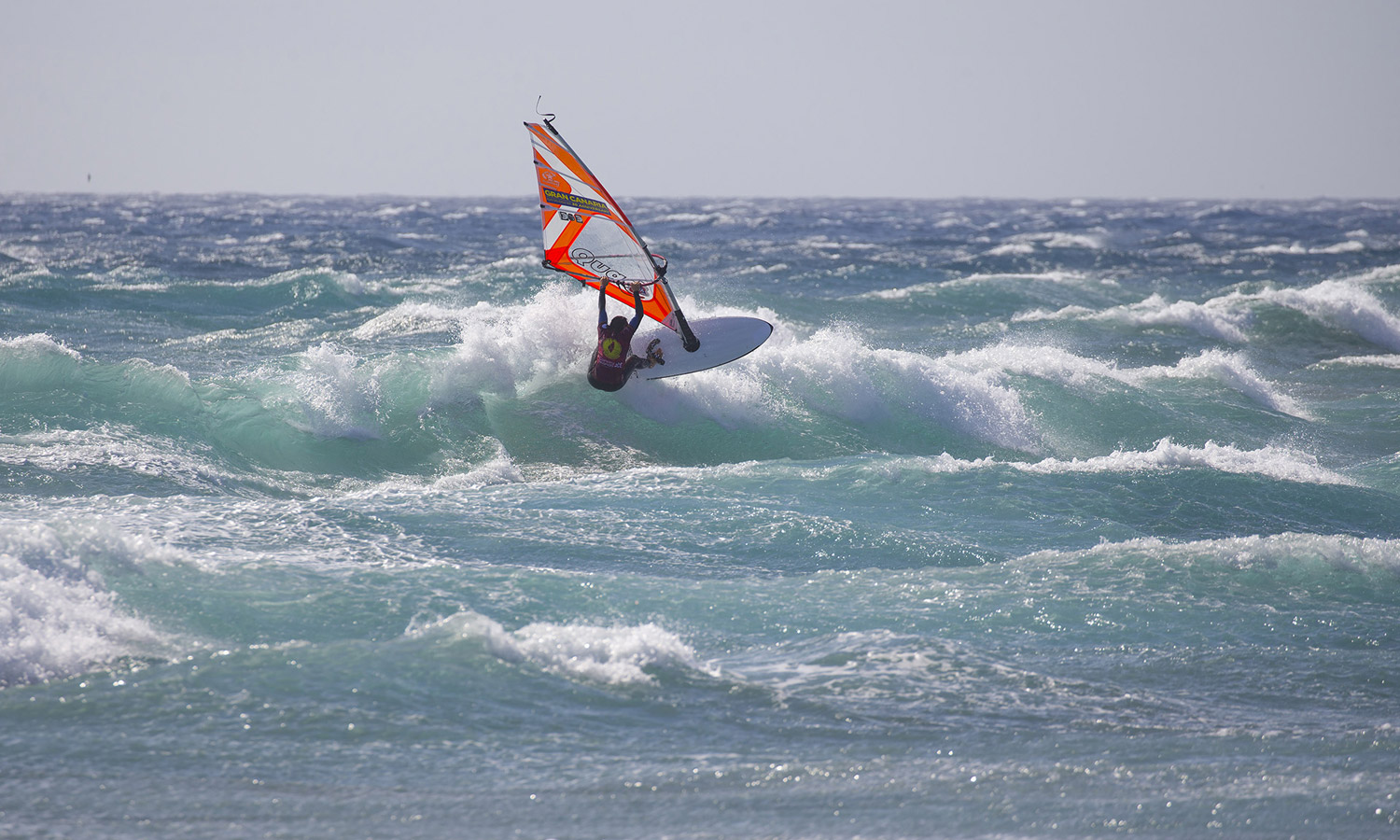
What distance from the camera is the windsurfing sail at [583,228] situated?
10.6 metres

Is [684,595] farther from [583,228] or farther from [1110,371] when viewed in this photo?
[1110,371]

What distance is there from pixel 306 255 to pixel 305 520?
2578 cm

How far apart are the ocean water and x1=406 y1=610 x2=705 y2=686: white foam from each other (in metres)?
0.03

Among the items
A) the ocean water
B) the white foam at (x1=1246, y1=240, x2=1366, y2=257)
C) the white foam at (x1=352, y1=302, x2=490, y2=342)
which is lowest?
the ocean water

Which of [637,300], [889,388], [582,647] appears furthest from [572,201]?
[582,647]

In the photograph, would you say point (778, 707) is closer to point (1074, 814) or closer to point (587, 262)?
point (1074, 814)

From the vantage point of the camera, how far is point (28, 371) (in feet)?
37.2

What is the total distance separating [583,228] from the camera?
35.3ft

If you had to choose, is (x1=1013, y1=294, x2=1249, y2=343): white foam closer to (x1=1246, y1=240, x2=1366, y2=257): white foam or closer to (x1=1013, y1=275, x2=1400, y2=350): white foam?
(x1=1013, y1=275, x2=1400, y2=350): white foam

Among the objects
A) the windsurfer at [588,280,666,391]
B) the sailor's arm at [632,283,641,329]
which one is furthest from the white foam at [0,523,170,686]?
the sailor's arm at [632,283,641,329]

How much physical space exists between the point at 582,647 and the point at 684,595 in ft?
4.07

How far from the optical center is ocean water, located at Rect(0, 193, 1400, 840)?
4562mm

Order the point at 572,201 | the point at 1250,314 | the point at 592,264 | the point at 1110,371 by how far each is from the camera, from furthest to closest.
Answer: the point at 1250,314 < the point at 1110,371 < the point at 592,264 < the point at 572,201

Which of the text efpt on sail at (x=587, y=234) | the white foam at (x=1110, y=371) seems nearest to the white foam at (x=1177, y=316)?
the white foam at (x=1110, y=371)
